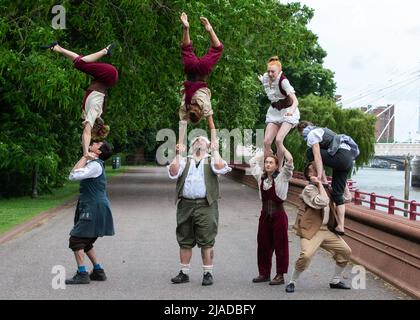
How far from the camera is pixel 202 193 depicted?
8336 millimetres

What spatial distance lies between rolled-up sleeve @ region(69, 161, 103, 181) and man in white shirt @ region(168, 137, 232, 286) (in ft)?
2.97

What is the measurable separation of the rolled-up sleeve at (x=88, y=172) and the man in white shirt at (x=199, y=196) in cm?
91

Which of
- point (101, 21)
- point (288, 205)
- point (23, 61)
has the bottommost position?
point (288, 205)

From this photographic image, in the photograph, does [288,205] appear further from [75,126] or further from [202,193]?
[202,193]

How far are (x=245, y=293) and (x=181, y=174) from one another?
160 cm

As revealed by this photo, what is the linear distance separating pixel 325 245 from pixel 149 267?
2815 millimetres

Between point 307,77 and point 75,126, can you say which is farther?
point 307,77

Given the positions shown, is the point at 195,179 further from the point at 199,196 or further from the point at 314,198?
the point at 314,198

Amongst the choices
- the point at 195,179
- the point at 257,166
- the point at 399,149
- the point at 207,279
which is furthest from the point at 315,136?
the point at 399,149

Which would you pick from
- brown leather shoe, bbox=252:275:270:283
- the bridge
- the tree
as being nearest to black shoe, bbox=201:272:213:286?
brown leather shoe, bbox=252:275:270:283

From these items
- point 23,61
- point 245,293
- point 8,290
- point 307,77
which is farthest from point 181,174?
point 307,77

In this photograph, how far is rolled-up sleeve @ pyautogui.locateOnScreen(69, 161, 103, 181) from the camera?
831 cm

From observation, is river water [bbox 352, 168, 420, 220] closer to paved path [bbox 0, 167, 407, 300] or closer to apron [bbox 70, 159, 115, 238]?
paved path [bbox 0, 167, 407, 300]

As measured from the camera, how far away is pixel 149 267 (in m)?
9.94
